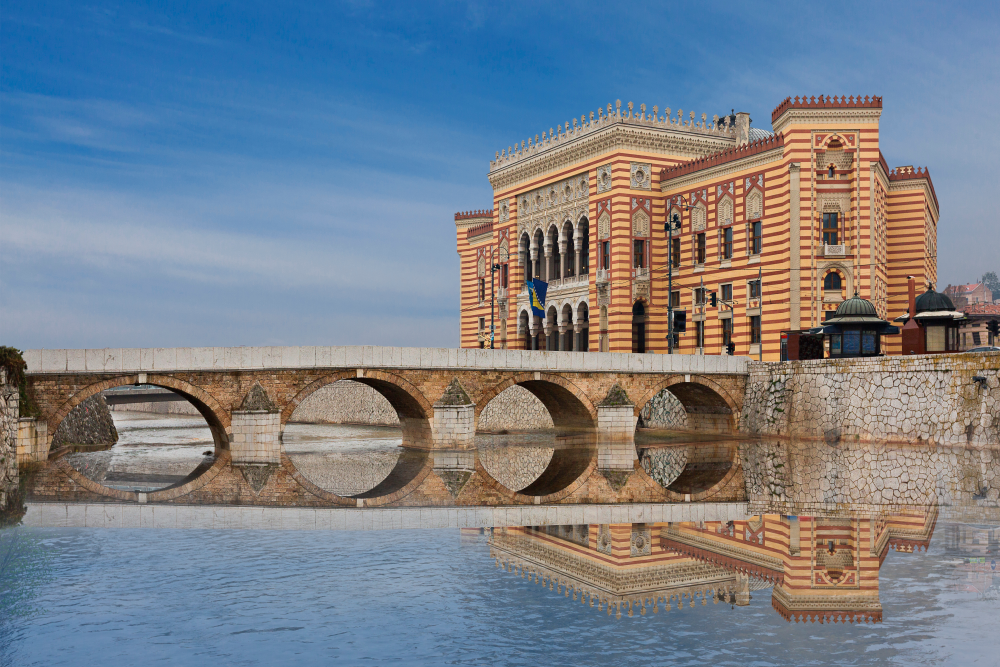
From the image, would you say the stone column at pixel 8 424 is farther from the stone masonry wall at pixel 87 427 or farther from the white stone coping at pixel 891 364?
the white stone coping at pixel 891 364

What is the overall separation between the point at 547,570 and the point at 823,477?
13852 millimetres

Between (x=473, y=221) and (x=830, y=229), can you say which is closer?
(x=830, y=229)

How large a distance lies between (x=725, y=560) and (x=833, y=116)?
33579 mm

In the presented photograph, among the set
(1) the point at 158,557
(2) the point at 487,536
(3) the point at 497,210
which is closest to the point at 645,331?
(3) the point at 497,210

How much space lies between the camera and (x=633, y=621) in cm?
1056

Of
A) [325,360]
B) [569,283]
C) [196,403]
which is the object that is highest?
[569,283]

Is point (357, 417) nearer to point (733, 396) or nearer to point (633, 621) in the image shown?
point (733, 396)

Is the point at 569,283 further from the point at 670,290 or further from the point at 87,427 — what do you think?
the point at 87,427

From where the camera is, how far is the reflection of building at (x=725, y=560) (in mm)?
11547

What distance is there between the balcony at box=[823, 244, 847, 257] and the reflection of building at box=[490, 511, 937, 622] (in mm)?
26283

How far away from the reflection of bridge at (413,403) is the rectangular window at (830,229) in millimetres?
7947

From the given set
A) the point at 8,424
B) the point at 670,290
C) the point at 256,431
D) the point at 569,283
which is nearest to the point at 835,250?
the point at 670,290

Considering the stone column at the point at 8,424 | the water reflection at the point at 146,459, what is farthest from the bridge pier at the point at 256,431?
the stone column at the point at 8,424

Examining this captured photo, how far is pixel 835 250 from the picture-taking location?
138 ft
